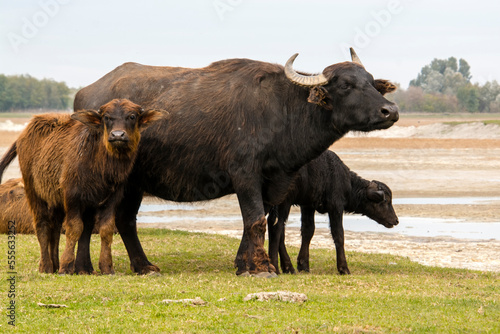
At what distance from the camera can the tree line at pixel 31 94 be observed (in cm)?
12475

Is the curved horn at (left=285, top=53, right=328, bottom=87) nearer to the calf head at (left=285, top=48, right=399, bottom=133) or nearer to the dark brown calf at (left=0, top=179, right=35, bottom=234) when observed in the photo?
the calf head at (left=285, top=48, right=399, bottom=133)

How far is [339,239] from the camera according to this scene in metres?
12.6

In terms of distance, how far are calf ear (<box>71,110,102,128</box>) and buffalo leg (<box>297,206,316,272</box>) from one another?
13.1 feet

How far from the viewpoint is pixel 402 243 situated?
669 inches

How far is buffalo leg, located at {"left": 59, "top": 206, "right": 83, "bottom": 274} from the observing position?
10.3 m

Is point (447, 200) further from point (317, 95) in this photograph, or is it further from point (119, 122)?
point (119, 122)

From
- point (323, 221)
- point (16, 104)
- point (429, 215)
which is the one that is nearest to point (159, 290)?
point (323, 221)

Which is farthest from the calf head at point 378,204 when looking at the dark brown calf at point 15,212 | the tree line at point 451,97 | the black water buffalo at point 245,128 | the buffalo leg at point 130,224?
the tree line at point 451,97

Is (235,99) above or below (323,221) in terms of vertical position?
above

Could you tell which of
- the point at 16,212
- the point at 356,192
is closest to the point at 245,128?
the point at 356,192

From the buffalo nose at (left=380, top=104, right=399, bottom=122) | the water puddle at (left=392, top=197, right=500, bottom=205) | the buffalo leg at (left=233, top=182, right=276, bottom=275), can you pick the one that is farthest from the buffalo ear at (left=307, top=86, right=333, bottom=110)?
the water puddle at (left=392, top=197, right=500, bottom=205)

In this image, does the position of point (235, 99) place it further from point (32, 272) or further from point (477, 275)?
point (477, 275)

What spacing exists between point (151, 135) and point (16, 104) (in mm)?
120237

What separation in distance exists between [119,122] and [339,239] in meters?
4.26
